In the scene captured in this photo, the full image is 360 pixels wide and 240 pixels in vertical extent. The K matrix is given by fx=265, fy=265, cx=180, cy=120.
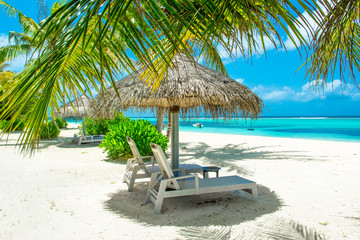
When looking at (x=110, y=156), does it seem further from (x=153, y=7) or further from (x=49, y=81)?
(x=153, y=7)

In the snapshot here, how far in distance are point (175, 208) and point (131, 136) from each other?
12.6 ft

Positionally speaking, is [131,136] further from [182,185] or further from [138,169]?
[182,185]

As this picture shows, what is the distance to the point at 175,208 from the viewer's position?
3.69 m

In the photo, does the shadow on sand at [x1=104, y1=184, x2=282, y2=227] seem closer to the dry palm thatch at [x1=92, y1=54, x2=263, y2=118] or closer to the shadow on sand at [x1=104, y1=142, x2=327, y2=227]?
the shadow on sand at [x1=104, y1=142, x2=327, y2=227]

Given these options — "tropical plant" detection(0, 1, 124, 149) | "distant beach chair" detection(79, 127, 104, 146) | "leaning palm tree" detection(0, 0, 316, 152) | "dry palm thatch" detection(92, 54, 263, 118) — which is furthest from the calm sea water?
"leaning palm tree" detection(0, 0, 316, 152)

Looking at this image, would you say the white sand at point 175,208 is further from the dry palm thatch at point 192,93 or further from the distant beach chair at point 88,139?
the distant beach chair at point 88,139

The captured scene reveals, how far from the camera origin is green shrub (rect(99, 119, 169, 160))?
23.6 feet

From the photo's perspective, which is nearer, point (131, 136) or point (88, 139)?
point (131, 136)

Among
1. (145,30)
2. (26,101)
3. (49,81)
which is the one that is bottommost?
(26,101)

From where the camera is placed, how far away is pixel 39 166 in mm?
6695

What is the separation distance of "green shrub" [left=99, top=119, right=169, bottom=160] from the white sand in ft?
3.85

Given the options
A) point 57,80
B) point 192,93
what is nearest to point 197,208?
point 192,93

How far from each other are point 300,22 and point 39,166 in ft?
22.9

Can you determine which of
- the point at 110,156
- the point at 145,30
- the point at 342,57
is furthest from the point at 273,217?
the point at 110,156
